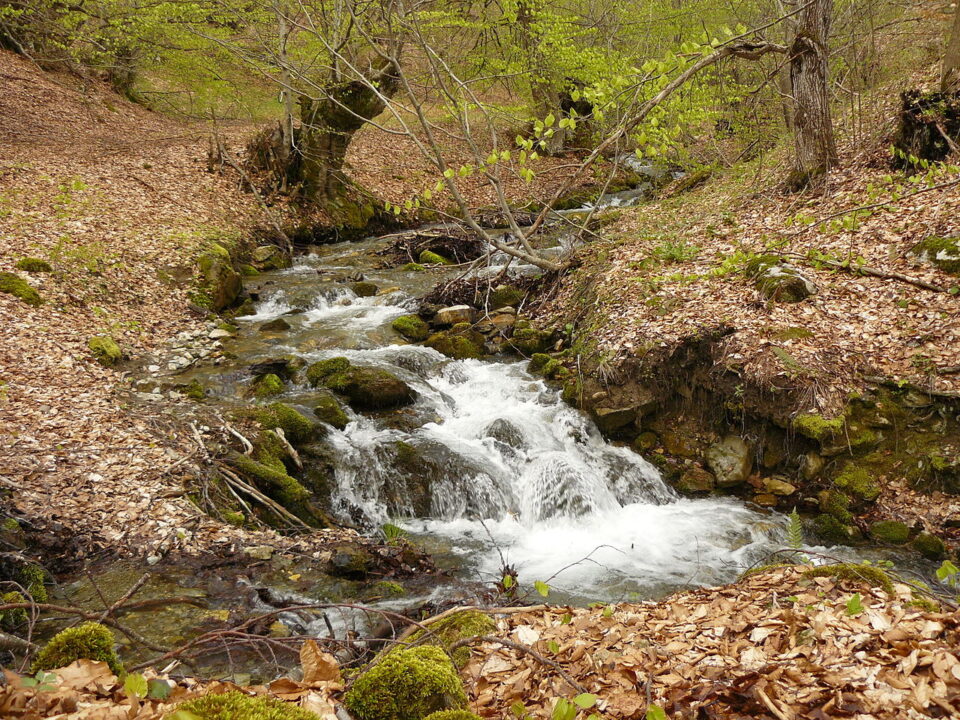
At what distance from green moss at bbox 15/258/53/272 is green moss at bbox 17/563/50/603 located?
683 cm

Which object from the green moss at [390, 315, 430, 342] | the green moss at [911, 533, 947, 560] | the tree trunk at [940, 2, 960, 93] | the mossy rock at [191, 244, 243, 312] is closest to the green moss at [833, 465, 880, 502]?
the green moss at [911, 533, 947, 560]

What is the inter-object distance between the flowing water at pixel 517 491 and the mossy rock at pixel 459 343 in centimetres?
29

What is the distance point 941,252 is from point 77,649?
917 cm

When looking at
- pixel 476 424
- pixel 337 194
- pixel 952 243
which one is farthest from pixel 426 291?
pixel 952 243

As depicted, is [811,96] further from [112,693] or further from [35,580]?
[35,580]

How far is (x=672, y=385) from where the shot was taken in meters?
7.85

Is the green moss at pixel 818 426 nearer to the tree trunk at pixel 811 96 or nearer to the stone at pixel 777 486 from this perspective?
the stone at pixel 777 486

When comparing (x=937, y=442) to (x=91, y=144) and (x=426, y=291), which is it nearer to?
(x=426, y=291)

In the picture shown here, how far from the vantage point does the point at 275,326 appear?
10.9 metres

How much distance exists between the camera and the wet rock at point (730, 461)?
7176 millimetres

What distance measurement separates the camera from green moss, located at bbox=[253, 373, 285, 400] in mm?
8367

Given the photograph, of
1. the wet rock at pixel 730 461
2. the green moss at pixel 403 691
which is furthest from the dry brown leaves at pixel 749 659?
the wet rock at pixel 730 461

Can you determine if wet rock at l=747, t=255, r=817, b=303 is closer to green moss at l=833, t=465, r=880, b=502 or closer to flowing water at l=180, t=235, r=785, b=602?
green moss at l=833, t=465, r=880, b=502

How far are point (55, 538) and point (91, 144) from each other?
14386 mm
